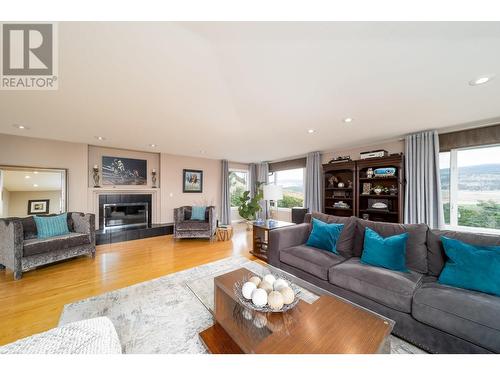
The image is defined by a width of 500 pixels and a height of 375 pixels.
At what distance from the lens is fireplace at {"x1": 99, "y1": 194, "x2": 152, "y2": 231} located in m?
4.38

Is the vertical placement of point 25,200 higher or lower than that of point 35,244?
higher

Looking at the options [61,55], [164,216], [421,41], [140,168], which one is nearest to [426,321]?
[421,41]

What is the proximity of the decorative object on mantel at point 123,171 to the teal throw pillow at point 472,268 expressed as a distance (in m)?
5.69

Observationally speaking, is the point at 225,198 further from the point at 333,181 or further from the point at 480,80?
the point at 480,80

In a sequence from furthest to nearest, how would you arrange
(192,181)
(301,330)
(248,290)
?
1. (192,181)
2. (248,290)
3. (301,330)

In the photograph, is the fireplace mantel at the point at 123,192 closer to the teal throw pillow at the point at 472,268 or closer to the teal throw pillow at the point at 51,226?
the teal throw pillow at the point at 51,226

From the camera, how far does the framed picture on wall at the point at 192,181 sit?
5527 mm

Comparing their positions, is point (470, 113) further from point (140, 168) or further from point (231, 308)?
point (140, 168)

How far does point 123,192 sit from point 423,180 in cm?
638

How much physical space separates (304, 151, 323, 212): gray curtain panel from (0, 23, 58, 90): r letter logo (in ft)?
15.8

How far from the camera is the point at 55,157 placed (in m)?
3.79

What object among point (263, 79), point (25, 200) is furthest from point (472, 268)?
point (25, 200)

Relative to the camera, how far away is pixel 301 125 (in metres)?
2.96
